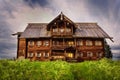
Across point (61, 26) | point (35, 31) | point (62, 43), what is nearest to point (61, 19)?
point (61, 26)

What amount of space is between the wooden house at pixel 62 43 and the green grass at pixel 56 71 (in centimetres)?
3451

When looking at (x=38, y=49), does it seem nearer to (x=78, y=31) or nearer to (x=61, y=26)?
(x=61, y=26)

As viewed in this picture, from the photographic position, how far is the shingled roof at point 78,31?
48.5m

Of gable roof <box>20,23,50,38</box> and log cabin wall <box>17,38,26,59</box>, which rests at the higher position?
gable roof <box>20,23,50,38</box>

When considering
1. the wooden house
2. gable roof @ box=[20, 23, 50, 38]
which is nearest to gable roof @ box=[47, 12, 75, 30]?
the wooden house

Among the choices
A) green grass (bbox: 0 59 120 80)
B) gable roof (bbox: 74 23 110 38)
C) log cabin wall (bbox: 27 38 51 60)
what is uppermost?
gable roof (bbox: 74 23 110 38)

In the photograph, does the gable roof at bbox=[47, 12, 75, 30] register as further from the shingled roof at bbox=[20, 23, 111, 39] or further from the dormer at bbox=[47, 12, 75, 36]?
the shingled roof at bbox=[20, 23, 111, 39]

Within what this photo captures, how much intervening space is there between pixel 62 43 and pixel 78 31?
489 cm

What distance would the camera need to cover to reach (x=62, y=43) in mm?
48312

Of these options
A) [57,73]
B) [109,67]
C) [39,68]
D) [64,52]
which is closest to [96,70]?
[109,67]

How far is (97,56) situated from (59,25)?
1075 cm

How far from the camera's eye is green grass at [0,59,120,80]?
11625mm

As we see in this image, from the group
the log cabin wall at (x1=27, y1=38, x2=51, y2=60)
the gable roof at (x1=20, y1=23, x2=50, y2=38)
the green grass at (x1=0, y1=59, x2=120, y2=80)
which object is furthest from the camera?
the gable roof at (x1=20, y1=23, x2=50, y2=38)

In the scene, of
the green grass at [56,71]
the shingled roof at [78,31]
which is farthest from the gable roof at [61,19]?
the green grass at [56,71]
